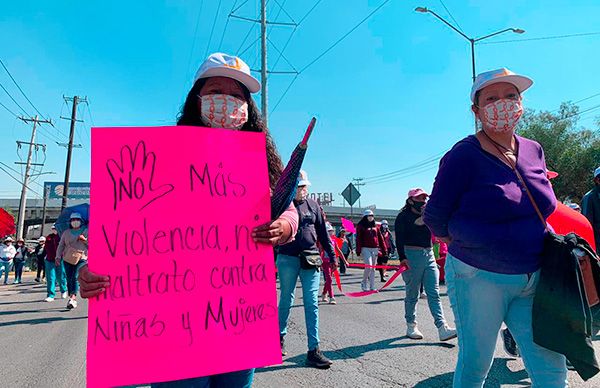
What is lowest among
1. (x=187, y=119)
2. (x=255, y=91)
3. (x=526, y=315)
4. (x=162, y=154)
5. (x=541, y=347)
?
(x=541, y=347)

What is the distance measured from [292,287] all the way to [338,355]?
2.93 feet

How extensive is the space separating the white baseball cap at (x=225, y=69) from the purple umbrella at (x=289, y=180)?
1.26 ft

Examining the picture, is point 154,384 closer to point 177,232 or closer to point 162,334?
point 162,334

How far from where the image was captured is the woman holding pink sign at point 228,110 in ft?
5.55

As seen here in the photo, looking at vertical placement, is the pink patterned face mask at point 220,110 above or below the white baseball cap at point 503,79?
below

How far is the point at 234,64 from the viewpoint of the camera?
1.84 metres

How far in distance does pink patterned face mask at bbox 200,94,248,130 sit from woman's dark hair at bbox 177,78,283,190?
5cm

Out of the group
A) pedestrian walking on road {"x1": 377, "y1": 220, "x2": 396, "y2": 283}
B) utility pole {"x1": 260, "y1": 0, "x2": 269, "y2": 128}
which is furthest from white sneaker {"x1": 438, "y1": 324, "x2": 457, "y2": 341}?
utility pole {"x1": 260, "y1": 0, "x2": 269, "y2": 128}

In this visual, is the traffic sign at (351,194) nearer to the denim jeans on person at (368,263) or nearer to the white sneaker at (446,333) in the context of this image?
the denim jeans on person at (368,263)

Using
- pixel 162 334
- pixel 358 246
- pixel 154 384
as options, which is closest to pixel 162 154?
pixel 162 334

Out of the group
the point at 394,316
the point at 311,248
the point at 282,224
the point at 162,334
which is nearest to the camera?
the point at 162,334

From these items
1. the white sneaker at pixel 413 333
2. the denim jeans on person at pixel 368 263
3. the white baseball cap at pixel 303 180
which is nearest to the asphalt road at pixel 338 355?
the white sneaker at pixel 413 333

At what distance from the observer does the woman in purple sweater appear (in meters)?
2.07

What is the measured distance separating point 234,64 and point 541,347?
6.51 ft
